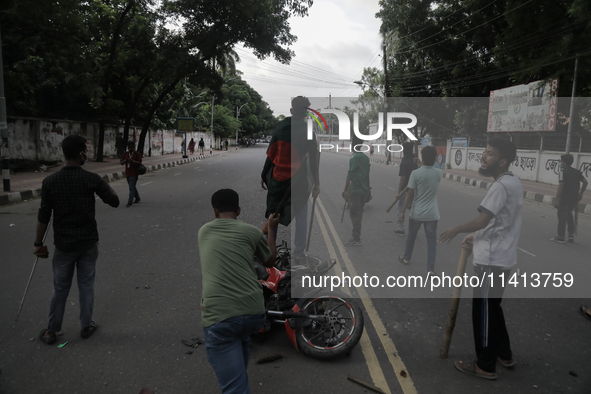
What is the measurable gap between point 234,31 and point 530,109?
14.2 m

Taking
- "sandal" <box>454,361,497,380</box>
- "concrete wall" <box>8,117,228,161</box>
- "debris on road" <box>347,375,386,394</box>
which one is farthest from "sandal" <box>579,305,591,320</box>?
"concrete wall" <box>8,117,228,161</box>

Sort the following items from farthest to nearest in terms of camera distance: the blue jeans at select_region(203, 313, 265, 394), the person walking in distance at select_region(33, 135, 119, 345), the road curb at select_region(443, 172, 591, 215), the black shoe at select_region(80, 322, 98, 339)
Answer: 1. the road curb at select_region(443, 172, 591, 215)
2. the black shoe at select_region(80, 322, 98, 339)
3. the person walking in distance at select_region(33, 135, 119, 345)
4. the blue jeans at select_region(203, 313, 265, 394)

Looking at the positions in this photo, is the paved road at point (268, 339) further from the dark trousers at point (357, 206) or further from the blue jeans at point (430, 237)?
the dark trousers at point (357, 206)

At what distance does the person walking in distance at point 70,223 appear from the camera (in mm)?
3521

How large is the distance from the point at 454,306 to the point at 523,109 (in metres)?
19.9

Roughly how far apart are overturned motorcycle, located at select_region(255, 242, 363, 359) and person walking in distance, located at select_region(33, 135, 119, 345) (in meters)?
1.54

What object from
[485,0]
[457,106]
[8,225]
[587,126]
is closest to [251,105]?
[457,106]

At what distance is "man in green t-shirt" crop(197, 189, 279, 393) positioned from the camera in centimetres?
235

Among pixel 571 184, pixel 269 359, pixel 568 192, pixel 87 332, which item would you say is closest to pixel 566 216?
pixel 568 192

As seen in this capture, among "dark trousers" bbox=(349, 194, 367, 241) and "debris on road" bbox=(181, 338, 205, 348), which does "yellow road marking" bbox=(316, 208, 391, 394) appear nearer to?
"debris on road" bbox=(181, 338, 205, 348)

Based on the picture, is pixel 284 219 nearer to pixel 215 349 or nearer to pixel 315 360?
pixel 315 360

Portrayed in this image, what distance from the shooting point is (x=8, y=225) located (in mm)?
8047

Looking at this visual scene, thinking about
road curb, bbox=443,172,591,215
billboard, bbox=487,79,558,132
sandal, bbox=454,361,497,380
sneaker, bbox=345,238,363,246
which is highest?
billboard, bbox=487,79,558,132

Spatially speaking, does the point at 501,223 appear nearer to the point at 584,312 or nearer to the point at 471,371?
the point at 471,371
